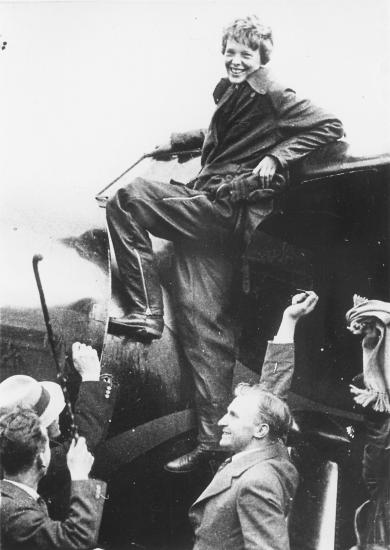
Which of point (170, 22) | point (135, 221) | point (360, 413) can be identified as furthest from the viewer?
point (170, 22)

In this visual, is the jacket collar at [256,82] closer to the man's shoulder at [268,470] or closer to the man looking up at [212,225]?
the man looking up at [212,225]

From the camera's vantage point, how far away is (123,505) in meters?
4.48

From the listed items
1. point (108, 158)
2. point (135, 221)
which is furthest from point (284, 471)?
point (108, 158)

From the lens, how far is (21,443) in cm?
376

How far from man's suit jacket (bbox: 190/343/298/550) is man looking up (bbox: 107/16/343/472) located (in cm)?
51

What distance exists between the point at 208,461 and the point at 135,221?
1.33 meters

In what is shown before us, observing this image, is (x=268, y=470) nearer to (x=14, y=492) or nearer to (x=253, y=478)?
(x=253, y=478)

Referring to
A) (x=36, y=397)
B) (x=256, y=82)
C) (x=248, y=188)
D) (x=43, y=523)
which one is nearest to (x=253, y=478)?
(x=43, y=523)

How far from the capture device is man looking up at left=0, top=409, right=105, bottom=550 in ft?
11.9

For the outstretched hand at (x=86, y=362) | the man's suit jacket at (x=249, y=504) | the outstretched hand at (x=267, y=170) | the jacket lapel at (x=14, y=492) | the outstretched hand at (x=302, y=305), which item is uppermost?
the outstretched hand at (x=267, y=170)

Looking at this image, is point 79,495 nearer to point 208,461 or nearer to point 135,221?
point 208,461

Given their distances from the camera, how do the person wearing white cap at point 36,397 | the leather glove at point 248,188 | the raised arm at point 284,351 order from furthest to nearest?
the leather glove at point 248,188
the person wearing white cap at point 36,397
the raised arm at point 284,351

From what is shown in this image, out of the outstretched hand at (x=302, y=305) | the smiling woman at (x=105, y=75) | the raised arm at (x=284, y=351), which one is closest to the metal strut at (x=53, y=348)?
the smiling woman at (x=105, y=75)

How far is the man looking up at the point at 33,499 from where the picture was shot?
3629 millimetres
